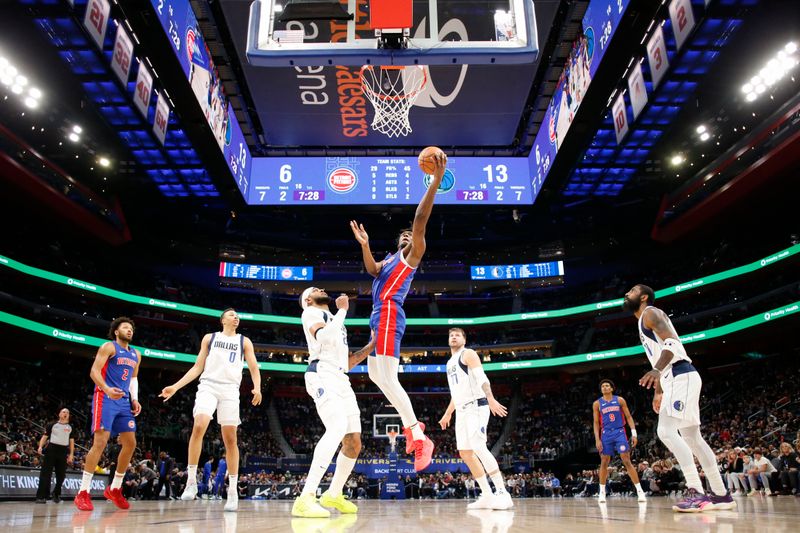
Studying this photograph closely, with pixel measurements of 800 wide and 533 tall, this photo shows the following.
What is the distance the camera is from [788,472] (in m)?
13.4

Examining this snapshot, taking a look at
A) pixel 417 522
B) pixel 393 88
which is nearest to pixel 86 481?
pixel 417 522

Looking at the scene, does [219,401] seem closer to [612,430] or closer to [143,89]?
[612,430]

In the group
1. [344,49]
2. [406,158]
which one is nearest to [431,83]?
[406,158]

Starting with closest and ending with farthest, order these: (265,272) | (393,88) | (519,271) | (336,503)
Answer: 1. (336,503)
2. (393,88)
3. (265,272)
4. (519,271)

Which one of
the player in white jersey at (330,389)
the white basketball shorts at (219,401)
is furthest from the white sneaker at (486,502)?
the white basketball shorts at (219,401)

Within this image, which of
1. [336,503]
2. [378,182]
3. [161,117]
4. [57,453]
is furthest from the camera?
[378,182]

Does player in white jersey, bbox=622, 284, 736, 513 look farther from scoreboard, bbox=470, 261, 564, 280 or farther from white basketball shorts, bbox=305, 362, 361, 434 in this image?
scoreboard, bbox=470, 261, 564, 280

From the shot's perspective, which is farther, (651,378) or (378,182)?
(378,182)

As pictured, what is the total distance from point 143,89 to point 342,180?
6.37m

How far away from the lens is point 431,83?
55.4 feet

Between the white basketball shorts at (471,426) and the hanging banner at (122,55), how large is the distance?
470 inches

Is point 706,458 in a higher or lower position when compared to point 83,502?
→ higher

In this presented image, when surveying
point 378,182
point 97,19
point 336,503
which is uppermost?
point 97,19

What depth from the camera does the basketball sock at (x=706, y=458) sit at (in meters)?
5.25
